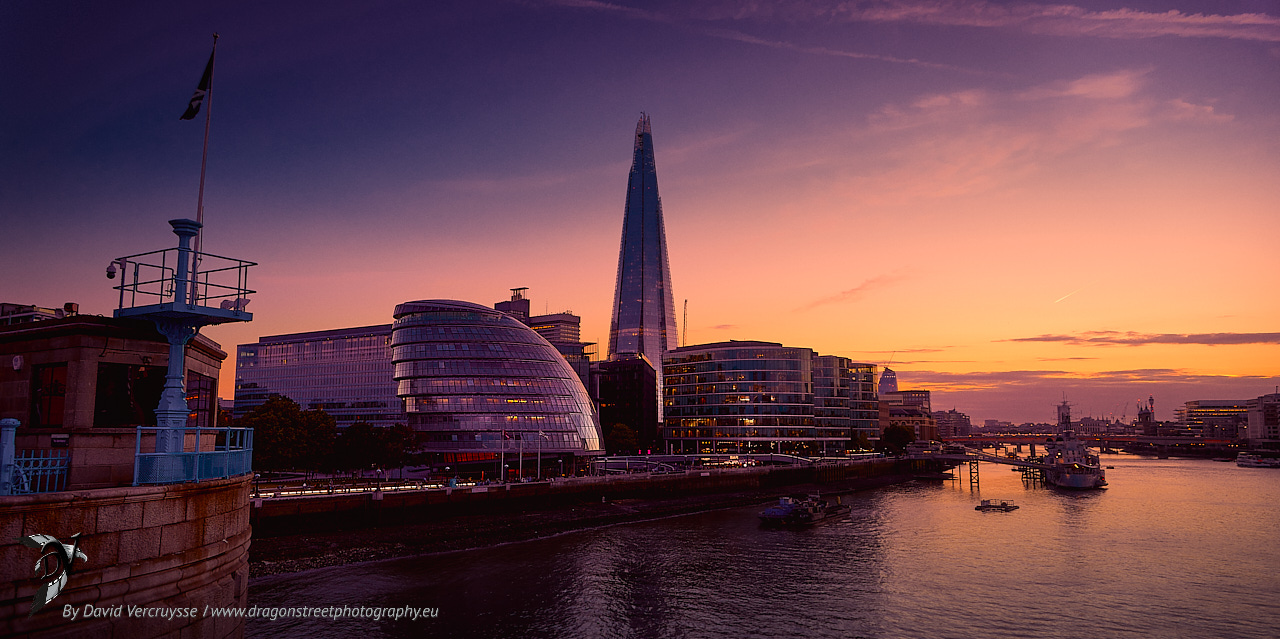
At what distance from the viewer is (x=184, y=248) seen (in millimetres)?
15602

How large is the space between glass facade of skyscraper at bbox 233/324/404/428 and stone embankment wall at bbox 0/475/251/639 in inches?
4882

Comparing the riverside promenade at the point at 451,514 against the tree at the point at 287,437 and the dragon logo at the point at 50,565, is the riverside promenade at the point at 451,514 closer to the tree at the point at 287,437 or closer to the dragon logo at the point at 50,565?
the tree at the point at 287,437

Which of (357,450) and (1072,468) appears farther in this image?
(1072,468)

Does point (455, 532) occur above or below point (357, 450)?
below

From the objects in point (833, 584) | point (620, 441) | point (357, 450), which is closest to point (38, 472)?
point (833, 584)

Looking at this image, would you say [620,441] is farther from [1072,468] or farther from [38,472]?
[38,472]

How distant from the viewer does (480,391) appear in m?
114

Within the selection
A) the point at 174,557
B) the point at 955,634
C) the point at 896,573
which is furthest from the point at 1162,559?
the point at 174,557

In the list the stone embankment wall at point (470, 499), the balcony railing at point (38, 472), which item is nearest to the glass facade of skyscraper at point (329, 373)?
the stone embankment wall at point (470, 499)

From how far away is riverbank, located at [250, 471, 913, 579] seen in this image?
50.8 meters

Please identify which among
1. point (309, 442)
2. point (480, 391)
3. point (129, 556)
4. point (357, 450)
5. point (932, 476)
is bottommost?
point (932, 476)

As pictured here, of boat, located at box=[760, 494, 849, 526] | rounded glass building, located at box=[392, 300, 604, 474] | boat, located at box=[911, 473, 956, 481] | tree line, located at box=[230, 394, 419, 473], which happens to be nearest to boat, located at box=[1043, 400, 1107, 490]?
boat, located at box=[911, 473, 956, 481]

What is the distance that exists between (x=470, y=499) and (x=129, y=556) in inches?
2454

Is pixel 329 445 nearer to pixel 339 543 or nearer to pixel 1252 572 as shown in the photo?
pixel 339 543
